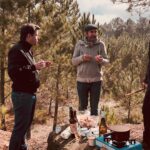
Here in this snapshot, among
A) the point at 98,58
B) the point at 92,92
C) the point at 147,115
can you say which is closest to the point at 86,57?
the point at 98,58

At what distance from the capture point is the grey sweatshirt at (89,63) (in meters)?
5.68

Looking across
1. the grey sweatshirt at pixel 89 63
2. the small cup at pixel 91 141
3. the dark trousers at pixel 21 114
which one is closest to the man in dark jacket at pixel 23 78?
the dark trousers at pixel 21 114

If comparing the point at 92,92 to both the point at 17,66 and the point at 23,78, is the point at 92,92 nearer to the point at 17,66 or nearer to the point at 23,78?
the point at 23,78

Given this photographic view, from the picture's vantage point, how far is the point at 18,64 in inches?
164

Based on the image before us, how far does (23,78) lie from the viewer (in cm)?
423

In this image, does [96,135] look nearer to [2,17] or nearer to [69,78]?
[2,17]

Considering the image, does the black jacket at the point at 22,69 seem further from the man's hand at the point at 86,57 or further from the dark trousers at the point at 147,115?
the dark trousers at the point at 147,115

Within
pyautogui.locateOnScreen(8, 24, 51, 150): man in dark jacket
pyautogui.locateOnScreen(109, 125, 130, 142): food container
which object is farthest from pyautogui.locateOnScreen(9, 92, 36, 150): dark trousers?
pyautogui.locateOnScreen(109, 125, 130, 142): food container

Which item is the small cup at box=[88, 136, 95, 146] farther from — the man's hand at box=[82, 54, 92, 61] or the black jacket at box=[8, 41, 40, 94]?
the man's hand at box=[82, 54, 92, 61]

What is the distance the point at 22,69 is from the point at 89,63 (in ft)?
5.84

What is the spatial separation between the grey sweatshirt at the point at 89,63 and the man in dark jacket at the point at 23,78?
138cm

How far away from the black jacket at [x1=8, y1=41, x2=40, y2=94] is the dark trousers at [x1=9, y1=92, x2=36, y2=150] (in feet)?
0.29

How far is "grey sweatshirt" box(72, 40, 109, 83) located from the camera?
568 centimetres

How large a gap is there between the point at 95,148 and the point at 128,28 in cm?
9777
